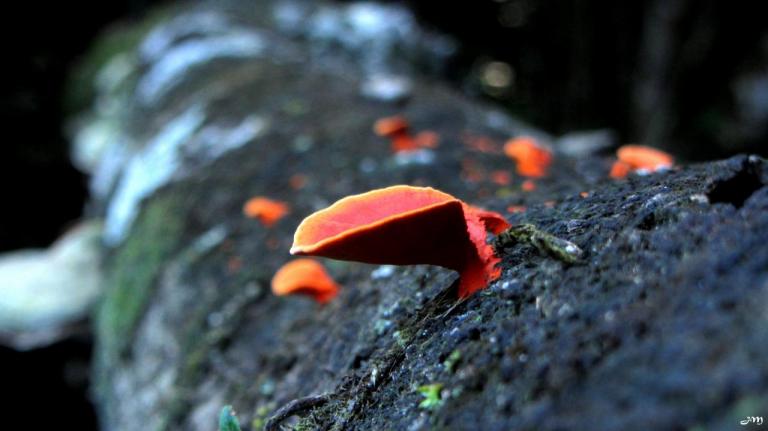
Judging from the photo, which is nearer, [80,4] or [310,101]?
[310,101]

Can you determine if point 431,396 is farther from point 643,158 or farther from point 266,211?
point 266,211

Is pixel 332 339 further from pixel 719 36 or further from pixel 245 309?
pixel 719 36

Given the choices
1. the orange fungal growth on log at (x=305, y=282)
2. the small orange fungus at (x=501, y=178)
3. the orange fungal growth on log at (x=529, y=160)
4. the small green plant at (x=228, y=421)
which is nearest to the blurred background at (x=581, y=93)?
the orange fungal growth on log at (x=305, y=282)

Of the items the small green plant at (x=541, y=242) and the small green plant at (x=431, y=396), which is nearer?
the small green plant at (x=431, y=396)

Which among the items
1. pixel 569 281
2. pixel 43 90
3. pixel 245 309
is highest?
pixel 569 281

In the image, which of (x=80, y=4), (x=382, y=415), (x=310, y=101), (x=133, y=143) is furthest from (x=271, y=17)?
(x=382, y=415)
